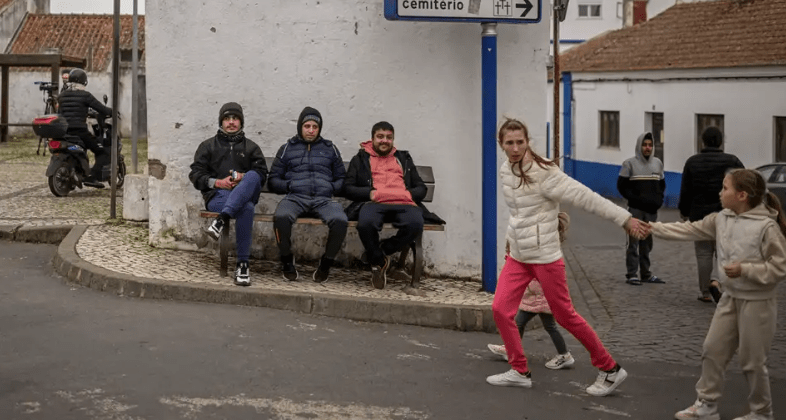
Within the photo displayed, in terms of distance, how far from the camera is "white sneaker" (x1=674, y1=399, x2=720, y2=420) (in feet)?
22.5

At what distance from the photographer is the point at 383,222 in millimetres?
10328

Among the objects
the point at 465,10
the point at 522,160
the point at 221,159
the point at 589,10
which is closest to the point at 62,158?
the point at 221,159

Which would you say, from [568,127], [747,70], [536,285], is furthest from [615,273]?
[568,127]

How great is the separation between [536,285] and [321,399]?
6.31ft

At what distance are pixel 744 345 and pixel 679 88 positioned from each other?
2232 cm

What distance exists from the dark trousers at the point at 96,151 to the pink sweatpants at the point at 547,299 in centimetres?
1018

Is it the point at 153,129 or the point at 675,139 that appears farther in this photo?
the point at 675,139

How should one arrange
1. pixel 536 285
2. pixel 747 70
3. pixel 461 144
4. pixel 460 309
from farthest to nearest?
1. pixel 747 70
2. pixel 461 144
3. pixel 460 309
4. pixel 536 285

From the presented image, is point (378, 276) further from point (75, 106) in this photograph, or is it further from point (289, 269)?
point (75, 106)

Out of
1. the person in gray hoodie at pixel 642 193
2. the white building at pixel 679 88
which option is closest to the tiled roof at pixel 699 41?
the white building at pixel 679 88

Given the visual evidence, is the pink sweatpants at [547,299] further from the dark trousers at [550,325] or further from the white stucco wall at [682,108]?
the white stucco wall at [682,108]

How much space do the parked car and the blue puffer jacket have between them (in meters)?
12.2

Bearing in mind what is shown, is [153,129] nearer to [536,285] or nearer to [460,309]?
[460,309]

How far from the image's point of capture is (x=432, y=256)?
1123cm
